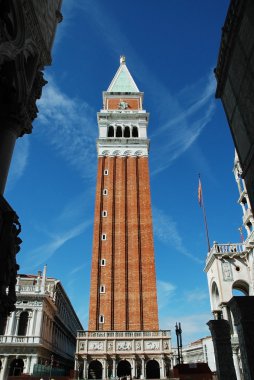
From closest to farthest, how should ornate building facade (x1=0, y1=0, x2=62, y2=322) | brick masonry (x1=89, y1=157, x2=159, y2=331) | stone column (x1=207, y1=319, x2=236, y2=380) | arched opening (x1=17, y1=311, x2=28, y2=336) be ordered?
ornate building facade (x1=0, y1=0, x2=62, y2=322)
stone column (x1=207, y1=319, x2=236, y2=380)
arched opening (x1=17, y1=311, x2=28, y2=336)
brick masonry (x1=89, y1=157, x2=159, y2=331)

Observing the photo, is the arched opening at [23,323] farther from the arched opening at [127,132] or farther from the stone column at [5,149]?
the stone column at [5,149]

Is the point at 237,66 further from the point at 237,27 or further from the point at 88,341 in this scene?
the point at 88,341

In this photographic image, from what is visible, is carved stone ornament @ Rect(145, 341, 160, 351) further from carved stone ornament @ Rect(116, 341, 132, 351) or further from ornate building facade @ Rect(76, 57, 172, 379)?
carved stone ornament @ Rect(116, 341, 132, 351)

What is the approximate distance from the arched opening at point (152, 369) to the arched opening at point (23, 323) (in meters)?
14.8

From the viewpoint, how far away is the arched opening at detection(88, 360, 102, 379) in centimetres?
3422

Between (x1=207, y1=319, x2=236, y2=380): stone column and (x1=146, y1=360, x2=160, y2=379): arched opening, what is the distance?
30095 mm

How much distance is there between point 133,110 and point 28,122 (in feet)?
169

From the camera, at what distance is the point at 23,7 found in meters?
7.51

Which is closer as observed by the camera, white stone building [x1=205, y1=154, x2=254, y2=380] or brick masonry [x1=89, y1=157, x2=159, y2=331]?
white stone building [x1=205, y1=154, x2=254, y2=380]

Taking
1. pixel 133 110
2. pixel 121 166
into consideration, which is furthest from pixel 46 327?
pixel 133 110

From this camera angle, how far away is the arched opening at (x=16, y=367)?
3550 cm

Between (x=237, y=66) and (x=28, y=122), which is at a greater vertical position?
(x=237, y=66)

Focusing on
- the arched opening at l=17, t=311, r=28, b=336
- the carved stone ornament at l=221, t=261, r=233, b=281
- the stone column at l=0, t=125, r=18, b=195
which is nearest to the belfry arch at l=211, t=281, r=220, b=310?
the carved stone ornament at l=221, t=261, r=233, b=281

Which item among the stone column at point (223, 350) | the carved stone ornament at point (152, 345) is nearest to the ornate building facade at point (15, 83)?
the stone column at point (223, 350)
